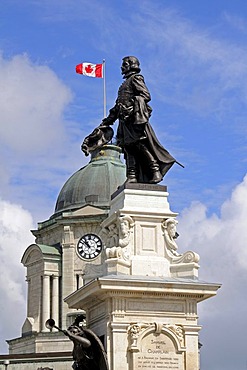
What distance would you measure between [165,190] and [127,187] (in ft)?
2.45

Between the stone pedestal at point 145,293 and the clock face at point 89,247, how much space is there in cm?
6567

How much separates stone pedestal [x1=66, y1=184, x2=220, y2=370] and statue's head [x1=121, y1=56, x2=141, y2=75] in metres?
2.68

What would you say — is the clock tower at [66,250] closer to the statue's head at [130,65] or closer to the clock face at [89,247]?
the clock face at [89,247]

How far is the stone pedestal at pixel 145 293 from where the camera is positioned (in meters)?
15.6

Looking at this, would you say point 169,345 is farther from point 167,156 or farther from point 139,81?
point 139,81

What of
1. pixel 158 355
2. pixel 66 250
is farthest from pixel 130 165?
pixel 66 250

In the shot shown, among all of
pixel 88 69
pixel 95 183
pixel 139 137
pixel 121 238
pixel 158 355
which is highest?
pixel 88 69

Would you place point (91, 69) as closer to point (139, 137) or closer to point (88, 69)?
point (88, 69)

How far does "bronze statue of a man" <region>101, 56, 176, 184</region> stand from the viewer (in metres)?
17.6

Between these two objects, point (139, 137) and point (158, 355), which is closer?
point (158, 355)

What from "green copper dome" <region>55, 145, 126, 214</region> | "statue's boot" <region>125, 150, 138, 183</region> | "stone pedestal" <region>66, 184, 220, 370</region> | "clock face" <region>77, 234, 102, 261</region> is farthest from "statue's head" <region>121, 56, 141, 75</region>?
"clock face" <region>77, 234, 102, 261</region>

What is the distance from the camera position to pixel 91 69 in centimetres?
7350

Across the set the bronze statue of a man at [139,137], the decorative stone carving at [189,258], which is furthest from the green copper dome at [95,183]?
the decorative stone carving at [189,258]

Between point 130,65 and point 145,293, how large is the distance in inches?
194
